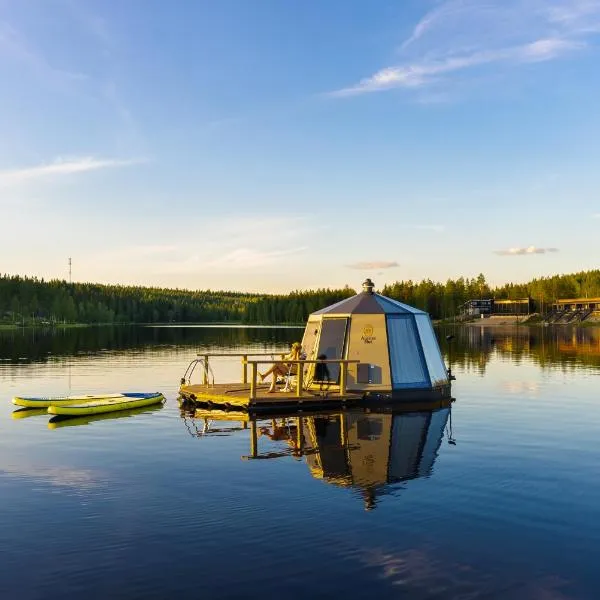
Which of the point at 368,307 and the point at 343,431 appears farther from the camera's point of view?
the point at 368,307

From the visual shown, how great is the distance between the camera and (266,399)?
101 feet

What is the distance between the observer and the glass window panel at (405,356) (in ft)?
111

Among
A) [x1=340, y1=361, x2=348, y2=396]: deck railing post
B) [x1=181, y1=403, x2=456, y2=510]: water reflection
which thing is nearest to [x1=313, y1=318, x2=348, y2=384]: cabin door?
[x1=340, y1=361, x2=348, y2=396]: deck railing post

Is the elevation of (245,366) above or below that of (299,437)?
above

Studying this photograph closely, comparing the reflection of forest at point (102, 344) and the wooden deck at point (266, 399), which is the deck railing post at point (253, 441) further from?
the reflection of forest at point (102, 344)

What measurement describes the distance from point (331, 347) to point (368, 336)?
2175 mm

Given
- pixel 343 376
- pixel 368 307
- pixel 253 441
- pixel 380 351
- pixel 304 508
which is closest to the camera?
pixel 304 508

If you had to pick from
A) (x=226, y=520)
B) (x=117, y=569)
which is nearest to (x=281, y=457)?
(x=226, y=520)

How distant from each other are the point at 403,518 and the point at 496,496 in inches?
132

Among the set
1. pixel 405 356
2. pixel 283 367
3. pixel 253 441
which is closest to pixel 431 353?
pixel 405 356

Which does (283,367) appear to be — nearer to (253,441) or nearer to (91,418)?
(91,418)

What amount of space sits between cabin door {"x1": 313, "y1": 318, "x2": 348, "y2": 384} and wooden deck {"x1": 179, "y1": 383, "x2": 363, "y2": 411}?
5.03ft

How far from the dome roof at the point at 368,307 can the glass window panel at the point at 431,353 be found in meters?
0.69

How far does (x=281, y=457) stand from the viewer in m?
21.5
